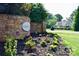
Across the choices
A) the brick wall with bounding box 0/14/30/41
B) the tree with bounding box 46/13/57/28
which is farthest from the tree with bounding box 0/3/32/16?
the tree with bounding box 46/13/57/28

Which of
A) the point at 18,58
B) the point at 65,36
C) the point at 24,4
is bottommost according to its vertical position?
the point at 18,58

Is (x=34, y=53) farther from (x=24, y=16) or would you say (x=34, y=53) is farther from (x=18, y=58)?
(x=24, y=16)

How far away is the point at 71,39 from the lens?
580 cm

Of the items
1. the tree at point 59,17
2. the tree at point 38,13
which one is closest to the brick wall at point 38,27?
the tree at point 38,13

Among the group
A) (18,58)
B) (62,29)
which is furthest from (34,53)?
(62,29)

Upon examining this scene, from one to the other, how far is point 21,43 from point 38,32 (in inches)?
14.6

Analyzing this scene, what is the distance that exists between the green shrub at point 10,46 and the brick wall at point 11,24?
3.6 inches

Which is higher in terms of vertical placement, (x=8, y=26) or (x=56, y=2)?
(x=56, y=2)

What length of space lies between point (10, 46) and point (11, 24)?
411 millimetres

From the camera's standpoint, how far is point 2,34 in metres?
5.99

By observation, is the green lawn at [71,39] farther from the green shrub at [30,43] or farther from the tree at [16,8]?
the tree at [16,8]

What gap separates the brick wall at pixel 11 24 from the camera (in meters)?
5.97

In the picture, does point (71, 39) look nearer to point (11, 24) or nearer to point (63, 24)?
point (63, 24)

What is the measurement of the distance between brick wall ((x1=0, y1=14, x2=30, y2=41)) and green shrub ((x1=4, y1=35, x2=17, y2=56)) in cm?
9
